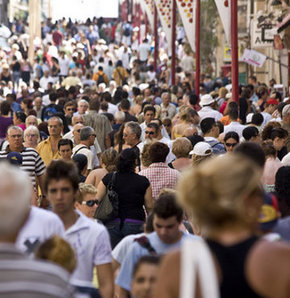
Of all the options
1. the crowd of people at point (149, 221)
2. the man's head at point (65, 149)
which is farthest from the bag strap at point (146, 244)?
the man's head at point (65, 149)

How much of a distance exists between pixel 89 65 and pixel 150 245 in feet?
120

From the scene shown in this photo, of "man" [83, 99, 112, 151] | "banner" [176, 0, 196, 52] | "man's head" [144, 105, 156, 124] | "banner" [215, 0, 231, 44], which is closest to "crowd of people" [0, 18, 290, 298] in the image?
"man's head" [144, 105, 156, 124]

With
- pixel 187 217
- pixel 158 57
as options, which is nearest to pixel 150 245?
pixel 187 217

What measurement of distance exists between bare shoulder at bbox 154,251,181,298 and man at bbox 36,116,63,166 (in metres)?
9.20

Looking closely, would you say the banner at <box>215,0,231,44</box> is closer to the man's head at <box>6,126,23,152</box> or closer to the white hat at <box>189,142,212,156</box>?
the man's head at <box>6,126,23,152</box>

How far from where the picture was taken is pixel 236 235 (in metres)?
4.03

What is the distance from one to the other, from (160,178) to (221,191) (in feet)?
21.1

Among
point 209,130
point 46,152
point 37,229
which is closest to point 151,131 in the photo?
point 209,130

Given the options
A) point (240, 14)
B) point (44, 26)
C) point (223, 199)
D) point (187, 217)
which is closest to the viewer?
point (223, 199)

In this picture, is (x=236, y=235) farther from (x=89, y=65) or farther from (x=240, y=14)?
(x=240, y=14)

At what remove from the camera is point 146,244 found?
21.2 ft

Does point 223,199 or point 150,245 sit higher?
point 223,199

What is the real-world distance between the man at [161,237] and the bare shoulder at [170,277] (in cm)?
236

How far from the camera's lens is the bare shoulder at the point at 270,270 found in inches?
154
